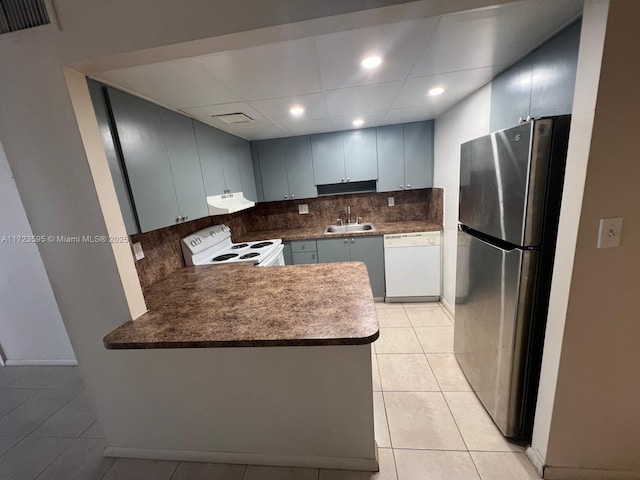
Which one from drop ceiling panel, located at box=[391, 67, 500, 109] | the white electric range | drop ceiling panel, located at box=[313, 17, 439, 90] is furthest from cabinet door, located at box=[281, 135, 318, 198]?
drop ceiling panel, located at box=[313, 17, 439, 90]

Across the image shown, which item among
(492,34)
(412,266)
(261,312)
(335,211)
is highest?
(492,34)

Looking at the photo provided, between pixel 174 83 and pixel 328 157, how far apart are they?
195 centimetres

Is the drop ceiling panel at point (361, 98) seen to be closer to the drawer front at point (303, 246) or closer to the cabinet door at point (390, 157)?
the cabinet door at point (390, 157)

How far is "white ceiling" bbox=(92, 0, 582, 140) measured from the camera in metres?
1.11

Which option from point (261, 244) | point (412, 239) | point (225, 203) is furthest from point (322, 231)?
point (225, 203)

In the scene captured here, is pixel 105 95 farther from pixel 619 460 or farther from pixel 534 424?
pixel 619 460

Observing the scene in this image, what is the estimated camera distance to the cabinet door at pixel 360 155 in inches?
120

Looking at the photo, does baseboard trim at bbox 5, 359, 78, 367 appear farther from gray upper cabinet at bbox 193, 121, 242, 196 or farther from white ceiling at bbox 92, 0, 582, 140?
Answer: white ceiling at bbox 92, 0, 582, 140

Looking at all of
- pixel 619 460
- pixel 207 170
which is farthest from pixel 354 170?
pixel 619 460

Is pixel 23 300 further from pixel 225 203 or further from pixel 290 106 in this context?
pixel 290 106

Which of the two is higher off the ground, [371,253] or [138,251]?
[138,251]

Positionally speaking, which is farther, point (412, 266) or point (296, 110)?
point (412, 266)

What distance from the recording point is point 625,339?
108 centimetres

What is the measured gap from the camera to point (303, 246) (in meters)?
3.12
